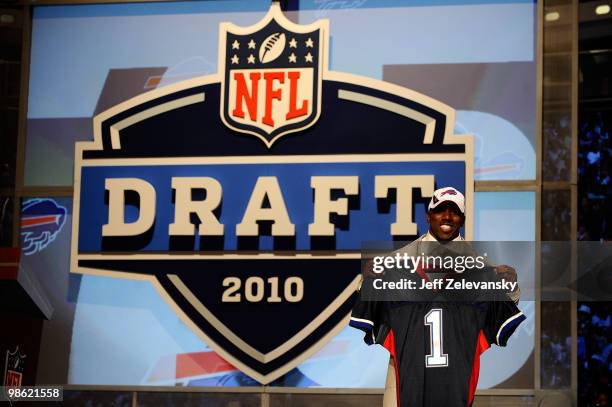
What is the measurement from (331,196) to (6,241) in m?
2.30

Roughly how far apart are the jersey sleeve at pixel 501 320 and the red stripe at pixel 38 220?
354cm

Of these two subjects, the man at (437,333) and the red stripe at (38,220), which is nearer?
the man at (437,333)

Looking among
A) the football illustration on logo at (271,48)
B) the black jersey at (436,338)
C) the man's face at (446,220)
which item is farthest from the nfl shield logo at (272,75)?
the black jersey at (436,338)

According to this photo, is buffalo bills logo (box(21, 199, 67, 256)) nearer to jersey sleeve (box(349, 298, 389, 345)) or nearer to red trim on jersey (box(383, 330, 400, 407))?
jersey sleeve (box(349, 298, 389, 345))

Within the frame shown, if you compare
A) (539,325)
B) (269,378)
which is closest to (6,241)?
(269,378)

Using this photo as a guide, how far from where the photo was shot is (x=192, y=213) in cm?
820

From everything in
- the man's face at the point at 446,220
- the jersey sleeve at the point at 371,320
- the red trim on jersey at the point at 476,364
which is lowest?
the red trim on jersey at the point at 476,364

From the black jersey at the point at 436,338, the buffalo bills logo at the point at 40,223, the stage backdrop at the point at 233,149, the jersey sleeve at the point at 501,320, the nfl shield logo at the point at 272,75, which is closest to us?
the black jersey at the point at 436,338

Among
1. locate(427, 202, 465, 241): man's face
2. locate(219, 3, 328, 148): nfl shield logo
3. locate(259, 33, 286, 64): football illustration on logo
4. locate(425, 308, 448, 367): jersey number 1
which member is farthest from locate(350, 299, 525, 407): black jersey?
locate(259, 33, 286, 64): football illustration on logo

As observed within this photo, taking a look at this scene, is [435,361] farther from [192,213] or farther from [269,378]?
[192,213]

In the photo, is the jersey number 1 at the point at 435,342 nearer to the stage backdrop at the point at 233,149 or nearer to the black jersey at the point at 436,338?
the black jersey at the point at 436,338

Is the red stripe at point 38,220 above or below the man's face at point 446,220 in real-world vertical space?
above

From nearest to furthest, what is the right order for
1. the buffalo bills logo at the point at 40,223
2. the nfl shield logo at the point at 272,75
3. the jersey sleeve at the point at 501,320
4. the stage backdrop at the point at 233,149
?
the jersey sleeve at the point at 501,320
the stage backdrop at the point at 233,149
the nfl shield logo at the point at 272,75
the buffalo bills logo at the point at 40,223

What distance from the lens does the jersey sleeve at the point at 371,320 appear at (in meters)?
6.07
